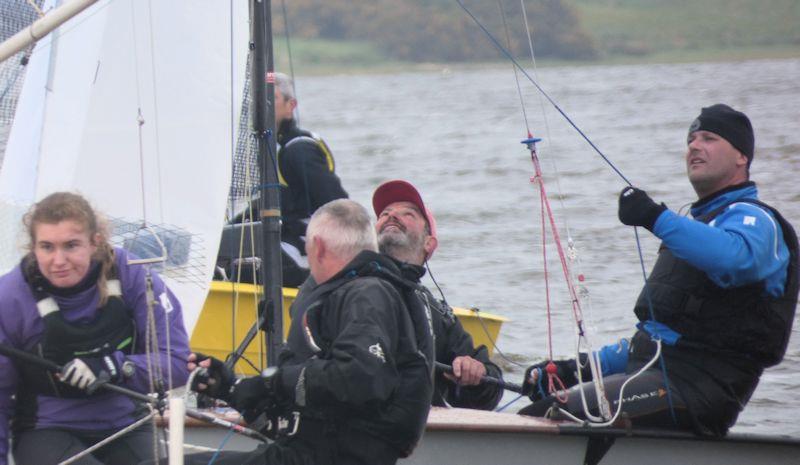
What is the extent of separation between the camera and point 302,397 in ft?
10.7

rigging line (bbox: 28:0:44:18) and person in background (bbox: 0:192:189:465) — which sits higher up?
rigging line (bbox: 28:0:44:18)

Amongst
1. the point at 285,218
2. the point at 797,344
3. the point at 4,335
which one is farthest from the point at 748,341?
the point at 797,344

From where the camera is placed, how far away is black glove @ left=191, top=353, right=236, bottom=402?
11.1 ft

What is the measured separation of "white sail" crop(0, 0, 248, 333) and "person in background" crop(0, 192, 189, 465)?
62.1 inches

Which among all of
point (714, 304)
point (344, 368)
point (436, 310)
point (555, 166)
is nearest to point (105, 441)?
point (344, 368)

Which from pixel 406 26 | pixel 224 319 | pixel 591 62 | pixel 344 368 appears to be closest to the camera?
pixel 344 368

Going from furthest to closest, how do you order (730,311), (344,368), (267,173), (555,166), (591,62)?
1. (591,62)
2. (555,166)
3. (267,173)
4. (730,311)
5. (344,368)

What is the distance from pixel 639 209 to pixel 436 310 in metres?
0.83

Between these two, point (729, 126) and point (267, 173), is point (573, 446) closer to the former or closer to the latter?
point (729, 126)

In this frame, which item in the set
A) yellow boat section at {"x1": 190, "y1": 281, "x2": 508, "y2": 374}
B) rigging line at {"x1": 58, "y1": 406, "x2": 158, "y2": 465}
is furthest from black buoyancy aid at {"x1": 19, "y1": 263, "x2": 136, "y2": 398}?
yellow boat section at {"x1": 190, "y1": 281, "x2": 508, "y2": 374}

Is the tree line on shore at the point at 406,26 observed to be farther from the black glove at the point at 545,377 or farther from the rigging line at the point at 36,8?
the black glove at the point at 545,377

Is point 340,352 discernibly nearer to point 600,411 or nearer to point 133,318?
point 133,318

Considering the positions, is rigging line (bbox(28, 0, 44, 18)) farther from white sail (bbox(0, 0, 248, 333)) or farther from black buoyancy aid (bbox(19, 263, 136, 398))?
black buoyancy aid (bbox(19, 263, 136, 398))

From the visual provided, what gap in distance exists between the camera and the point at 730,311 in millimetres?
4250
